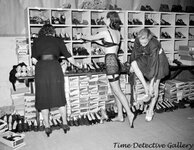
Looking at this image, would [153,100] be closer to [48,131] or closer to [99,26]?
[99,26]

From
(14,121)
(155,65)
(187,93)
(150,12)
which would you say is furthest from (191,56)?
(14,121)

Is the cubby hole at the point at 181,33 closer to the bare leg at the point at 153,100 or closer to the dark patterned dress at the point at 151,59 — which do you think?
the dark patterned dress at the point at 151,59

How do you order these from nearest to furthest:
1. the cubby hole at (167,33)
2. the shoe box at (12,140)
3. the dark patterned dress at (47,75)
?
the shoe box at (12,140) < the dark patterned dress at (47,75) < the cubby hole at (167,33)

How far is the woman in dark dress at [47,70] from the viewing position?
3436 millimetres

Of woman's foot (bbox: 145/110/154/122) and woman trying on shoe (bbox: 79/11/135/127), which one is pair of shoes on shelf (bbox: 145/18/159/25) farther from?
woman's foot (bbox: 145/110/154/122)

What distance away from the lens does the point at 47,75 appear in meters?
3.46

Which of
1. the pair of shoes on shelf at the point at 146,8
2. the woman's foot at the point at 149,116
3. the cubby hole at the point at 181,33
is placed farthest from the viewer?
the cubby hole at the point at 181,33

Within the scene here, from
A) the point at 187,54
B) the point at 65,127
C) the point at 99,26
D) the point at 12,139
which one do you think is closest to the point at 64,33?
the point at 99,26

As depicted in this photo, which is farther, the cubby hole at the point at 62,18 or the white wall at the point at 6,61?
the white wall at the point at 6,61

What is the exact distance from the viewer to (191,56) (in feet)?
16.9

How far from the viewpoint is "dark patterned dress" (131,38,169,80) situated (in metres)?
3.87

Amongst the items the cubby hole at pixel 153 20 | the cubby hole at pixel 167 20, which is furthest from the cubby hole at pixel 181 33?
the cubby hole at pixel 153 20

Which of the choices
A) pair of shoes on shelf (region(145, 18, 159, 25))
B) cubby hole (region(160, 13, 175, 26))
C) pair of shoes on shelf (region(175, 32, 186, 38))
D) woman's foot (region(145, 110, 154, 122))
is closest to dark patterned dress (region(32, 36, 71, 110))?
woman's foot (region(145, 110, 154, 122))

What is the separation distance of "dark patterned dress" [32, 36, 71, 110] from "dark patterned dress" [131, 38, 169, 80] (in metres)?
1.36
